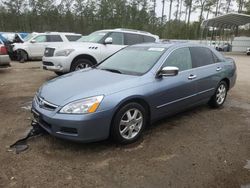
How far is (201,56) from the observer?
17.9ft

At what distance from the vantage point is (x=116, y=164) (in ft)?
11.4

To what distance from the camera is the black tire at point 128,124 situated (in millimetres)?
3748

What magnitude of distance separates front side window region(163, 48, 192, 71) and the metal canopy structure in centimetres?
2257

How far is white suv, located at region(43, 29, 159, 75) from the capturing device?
328 inches

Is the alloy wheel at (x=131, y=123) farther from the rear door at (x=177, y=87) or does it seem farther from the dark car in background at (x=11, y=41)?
the dark car in background at (x=11, y=41)

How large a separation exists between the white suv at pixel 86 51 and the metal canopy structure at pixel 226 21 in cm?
1919

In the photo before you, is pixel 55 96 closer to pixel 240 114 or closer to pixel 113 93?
pixel 113 93

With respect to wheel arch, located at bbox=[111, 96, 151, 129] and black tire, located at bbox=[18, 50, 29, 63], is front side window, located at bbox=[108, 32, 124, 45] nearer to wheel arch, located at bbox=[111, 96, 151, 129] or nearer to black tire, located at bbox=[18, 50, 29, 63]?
wheel arch, located at bbox=[111, 96, 151, 129]

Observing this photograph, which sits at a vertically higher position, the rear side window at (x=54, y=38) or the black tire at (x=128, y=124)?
the rear side window at (x=54, y=38)

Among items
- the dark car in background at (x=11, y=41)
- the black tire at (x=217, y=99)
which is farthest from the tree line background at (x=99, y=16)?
the black tire at (x=217, y=99)

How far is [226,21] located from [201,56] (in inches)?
1043

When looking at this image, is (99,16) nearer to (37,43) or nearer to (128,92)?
(37,43)

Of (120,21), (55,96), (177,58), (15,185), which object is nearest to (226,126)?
(177,58)

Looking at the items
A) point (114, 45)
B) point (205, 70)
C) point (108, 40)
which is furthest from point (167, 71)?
point (114, 45)
